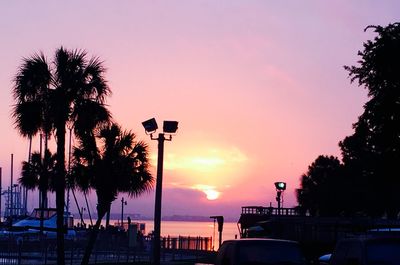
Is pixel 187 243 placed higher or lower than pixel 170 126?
lower

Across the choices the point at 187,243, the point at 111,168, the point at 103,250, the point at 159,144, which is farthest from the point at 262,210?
the point at 159,144

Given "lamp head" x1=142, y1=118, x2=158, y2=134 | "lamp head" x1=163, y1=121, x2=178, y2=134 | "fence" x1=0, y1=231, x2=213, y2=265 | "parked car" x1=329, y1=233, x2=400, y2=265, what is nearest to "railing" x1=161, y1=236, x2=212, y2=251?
"fence" x1=0, y1=231, x2=213, y2=265

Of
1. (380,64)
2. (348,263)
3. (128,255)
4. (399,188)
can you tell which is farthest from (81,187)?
(399,188)

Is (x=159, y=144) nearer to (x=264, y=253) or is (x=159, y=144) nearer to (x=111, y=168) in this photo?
(x=111, y=168)

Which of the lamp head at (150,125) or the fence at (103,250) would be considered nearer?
the lamp head at (150,125)

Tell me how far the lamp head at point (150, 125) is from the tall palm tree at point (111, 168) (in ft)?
22.5

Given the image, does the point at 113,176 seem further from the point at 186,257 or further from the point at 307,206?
the point at 307,206

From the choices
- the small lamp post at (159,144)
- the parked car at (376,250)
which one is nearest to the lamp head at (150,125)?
the small lamp post at (159,144)

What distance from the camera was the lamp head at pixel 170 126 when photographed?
31.4 metres

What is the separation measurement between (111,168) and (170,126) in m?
8.06

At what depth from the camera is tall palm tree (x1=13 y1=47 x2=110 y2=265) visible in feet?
111

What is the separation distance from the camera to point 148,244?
54688 millimetres

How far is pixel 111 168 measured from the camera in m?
38.8

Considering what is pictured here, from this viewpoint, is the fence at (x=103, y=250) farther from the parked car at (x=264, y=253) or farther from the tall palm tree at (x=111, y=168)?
the parked car at (x=264, y=253)
